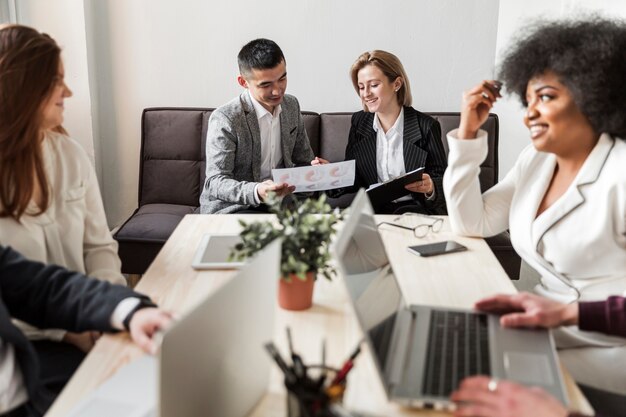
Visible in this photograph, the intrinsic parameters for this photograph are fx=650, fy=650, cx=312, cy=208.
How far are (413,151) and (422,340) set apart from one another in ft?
5.72

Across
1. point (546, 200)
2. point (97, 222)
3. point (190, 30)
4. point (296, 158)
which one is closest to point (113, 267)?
point (97, 222)

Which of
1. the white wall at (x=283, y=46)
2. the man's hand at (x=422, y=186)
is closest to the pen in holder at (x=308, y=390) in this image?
the man's hand at (x=422, y=186)

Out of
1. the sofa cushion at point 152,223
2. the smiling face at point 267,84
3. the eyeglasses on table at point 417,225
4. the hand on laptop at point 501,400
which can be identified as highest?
the smiling face at point 267,84

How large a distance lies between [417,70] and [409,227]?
1.74 metres

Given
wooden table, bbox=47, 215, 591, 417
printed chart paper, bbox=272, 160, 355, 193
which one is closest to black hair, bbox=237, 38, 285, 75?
printed chart paper, bbox=272, 160, 355, 193

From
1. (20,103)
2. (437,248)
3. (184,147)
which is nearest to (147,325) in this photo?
(20,103)

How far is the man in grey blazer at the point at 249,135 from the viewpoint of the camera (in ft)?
8.61

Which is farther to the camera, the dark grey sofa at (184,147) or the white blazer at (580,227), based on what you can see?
the dark grey sofa at (184,147)

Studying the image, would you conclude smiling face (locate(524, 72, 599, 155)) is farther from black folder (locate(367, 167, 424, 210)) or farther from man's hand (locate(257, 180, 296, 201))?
A: man's hand (locate(257, 180, 296, 201))

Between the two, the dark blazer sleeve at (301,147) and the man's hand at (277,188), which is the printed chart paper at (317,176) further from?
the dark blazer sleeve at (301,147)

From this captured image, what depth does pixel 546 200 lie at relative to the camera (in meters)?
1.72

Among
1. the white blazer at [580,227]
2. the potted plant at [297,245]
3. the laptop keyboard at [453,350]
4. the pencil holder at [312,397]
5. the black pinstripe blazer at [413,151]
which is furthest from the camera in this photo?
the black pinstripe blazer at [413,151]

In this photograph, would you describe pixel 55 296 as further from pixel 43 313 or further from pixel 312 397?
pixel 312 397

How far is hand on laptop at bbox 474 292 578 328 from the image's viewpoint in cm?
124
